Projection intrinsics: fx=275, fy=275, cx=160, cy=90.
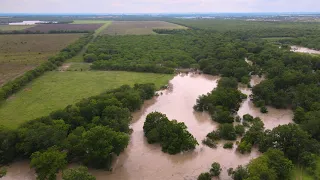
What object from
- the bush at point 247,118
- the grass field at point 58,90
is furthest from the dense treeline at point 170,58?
the bush at point 247,118

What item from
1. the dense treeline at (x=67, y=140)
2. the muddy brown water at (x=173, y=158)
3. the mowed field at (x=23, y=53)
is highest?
the mowed field at (x=23, y=53)

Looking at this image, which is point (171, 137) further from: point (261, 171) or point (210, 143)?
point (261, 171)

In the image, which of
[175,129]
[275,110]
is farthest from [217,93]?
[175,129]

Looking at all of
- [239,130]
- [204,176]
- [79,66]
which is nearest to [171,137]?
[204,176]

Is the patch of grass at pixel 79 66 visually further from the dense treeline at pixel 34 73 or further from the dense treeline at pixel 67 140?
the dense treeline at pixel 67 140

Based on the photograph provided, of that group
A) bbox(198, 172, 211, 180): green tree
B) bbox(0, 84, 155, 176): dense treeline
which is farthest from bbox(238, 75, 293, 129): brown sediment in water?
bbox(0, 84, 155, 176): dense treeline

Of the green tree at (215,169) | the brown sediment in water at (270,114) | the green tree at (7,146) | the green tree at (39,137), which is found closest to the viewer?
the green tree at (215,169)
